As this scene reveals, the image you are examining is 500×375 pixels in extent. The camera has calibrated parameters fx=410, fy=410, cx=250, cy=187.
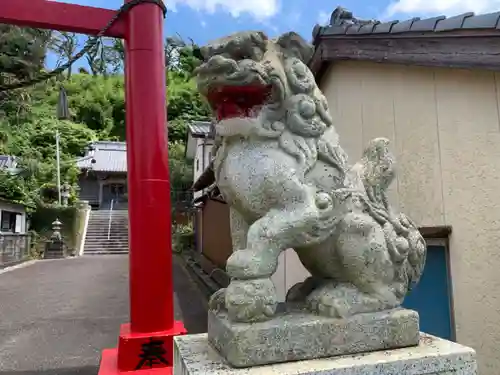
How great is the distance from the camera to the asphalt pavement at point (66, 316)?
4730 millimetres

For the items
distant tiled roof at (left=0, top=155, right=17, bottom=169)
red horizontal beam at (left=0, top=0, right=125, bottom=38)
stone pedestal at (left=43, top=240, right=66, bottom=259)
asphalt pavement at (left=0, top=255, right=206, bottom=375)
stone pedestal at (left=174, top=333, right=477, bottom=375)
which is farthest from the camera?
distant tiled roof at (left=0, top=155, right=17, bottom=169)

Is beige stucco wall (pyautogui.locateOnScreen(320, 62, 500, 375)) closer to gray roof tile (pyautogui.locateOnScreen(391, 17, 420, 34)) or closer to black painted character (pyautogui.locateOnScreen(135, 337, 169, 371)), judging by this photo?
gray roof tile (pyautogui.locateOnScreen(391, 17, 420, 34))

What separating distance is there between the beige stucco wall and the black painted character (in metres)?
2.16

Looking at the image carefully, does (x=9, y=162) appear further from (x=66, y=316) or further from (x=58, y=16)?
(x=58, y=16)

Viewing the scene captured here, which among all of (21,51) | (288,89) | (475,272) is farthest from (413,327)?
(21,51)

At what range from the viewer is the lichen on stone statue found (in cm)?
139

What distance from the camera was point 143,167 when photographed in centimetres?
340

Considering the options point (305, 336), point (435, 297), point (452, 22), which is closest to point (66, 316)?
point (435, 297)

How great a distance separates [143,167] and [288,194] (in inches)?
87.4

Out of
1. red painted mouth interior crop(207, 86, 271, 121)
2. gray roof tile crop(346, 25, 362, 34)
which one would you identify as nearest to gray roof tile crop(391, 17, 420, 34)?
gray roof tile crop(346, 25, 362, 34)

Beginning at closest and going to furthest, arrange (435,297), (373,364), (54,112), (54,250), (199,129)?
1. (373,364)
2. (435,297)
3. (199,129)
4. (54,250)
5. (54,112)

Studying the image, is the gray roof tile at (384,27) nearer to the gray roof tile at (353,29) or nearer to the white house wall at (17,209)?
the gray roof tile at (353,29)

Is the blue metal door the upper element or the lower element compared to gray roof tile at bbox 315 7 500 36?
lower

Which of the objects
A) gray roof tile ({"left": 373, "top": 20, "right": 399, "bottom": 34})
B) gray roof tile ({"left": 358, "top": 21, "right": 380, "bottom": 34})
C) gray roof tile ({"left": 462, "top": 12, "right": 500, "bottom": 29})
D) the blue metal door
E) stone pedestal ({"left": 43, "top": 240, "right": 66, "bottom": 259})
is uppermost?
gray roof tile ({"left": 358, "top": 21, "right": 380, "bottom": 34})
